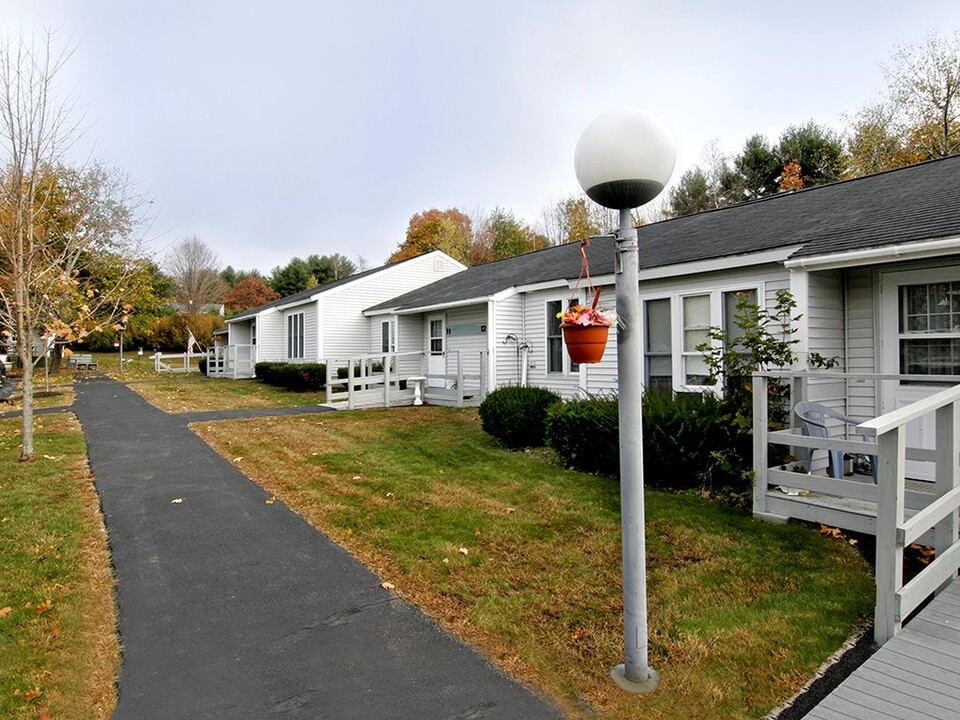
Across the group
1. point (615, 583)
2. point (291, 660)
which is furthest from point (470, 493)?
point (291, 660)

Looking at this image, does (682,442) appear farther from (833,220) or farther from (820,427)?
(833,220)

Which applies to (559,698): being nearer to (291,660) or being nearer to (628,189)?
(291,660)

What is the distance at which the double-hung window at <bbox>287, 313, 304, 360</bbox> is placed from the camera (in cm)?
2314

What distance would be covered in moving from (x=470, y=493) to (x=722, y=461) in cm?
265

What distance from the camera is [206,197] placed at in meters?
20.0

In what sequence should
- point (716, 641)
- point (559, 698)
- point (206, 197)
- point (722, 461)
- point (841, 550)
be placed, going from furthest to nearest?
point (206, 197)
point (722, 461)
point (841, 550)
point (716, 641)
point (559, 698)

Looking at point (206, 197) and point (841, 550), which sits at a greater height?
point (206, 197)

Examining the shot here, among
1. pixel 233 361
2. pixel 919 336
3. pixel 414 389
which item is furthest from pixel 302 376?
pixel 919 336

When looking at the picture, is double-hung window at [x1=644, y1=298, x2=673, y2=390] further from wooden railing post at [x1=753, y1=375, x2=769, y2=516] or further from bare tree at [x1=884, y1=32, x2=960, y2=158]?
bare tree at [x1=884, y1=32, x2=960, y2=158]

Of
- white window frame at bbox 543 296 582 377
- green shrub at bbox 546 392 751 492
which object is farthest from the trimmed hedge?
green shrub at bbox 546 392 751 492

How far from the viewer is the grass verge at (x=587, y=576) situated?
287 centimetres

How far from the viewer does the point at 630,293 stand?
9.26 feet

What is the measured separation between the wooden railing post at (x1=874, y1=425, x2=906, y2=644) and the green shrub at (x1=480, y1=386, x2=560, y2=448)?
5.53 m

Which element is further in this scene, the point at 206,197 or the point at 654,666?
the point at 206,197
